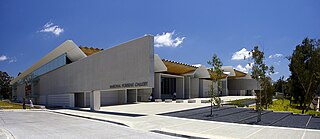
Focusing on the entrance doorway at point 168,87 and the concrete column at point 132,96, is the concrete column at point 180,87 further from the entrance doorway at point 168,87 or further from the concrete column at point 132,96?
the concrete column at point 132,96

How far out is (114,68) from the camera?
2550 centimetres

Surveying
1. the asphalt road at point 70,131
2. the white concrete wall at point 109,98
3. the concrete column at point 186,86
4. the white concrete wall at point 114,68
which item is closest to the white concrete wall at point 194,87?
the concrete column at point 186,86

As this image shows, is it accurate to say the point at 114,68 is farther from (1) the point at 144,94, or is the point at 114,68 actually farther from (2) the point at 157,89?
(2) the point at 157,89

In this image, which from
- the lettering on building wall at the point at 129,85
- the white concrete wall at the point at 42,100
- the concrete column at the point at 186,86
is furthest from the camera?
the concrete column at the point at 186,86

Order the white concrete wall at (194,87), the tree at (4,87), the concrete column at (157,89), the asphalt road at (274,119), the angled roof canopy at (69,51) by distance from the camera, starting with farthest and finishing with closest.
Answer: the tree at (4,87) < the white concrete wall at (194,87) < the concrete column at (157,89) < the angled roof canopy at (69,51) < the asphalt road at (274,119)

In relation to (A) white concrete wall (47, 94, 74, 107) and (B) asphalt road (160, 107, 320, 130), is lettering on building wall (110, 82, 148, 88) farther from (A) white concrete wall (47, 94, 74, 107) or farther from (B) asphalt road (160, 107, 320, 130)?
(A) white concrete wall (47, 94, 74, 107)

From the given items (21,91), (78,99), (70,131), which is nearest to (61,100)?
(78,99)

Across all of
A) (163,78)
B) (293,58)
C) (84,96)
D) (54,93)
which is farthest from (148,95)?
(293,58)

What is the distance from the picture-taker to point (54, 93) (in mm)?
44250

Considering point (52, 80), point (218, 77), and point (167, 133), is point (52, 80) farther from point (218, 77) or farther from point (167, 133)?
point (167, 133)

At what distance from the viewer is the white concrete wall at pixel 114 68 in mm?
21344

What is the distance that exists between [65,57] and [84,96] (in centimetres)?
724

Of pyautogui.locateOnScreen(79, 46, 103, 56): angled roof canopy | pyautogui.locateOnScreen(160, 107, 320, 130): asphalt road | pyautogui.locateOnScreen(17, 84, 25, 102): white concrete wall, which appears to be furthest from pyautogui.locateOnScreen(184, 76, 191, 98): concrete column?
pyautogui.locateOnScreen(17, 84, 25, 102): white concrete wall

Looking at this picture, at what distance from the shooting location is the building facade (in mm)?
22375
